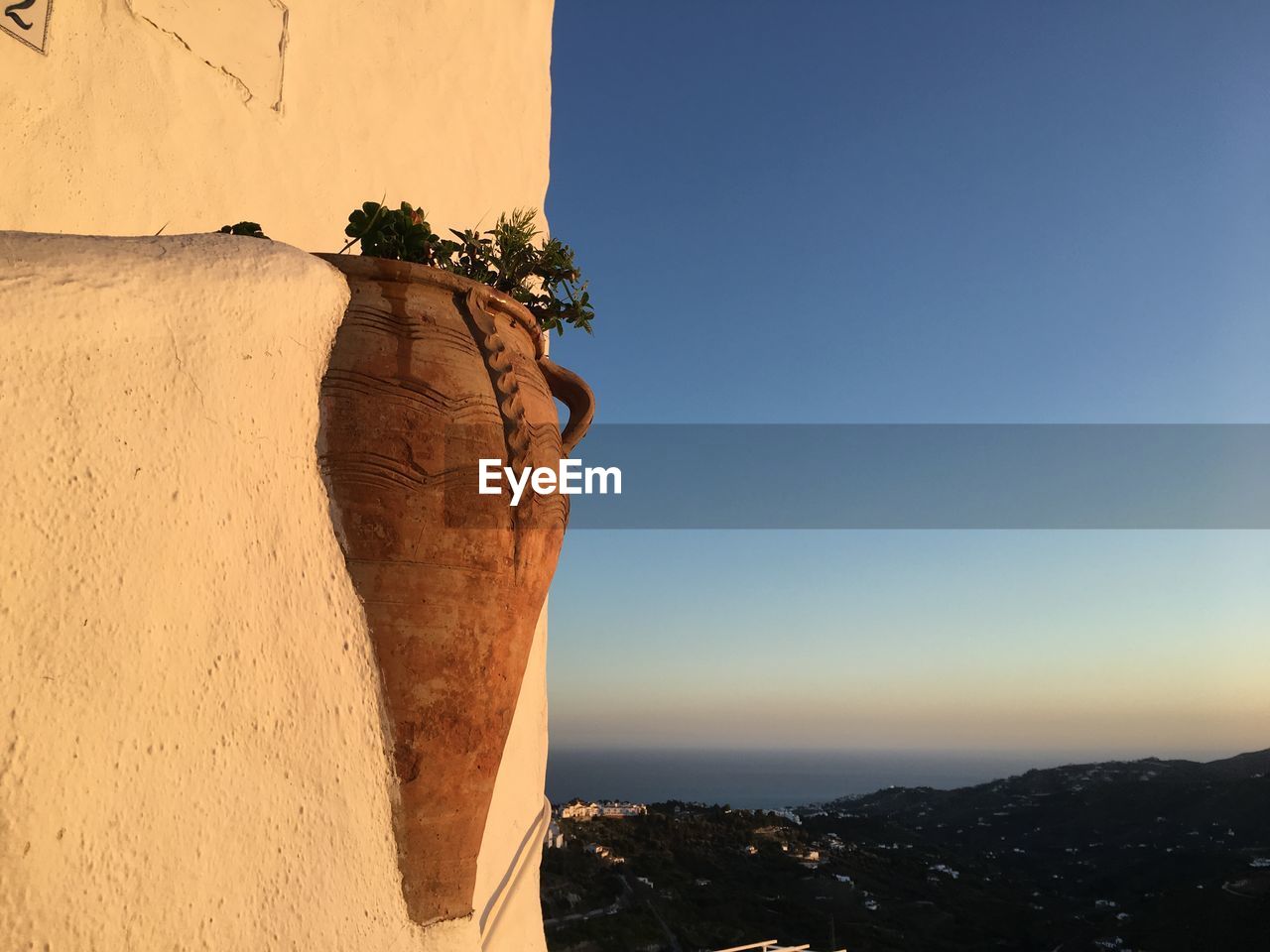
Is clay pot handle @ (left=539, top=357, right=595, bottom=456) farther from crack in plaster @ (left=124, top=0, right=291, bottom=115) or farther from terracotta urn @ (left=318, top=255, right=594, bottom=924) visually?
crack in plaster @ (left=124, top=0, right=291, bottom=115)

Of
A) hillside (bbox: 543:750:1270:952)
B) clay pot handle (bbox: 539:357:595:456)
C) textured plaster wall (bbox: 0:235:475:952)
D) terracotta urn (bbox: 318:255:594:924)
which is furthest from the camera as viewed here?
hillside (bbox: 543:750:1270:952)

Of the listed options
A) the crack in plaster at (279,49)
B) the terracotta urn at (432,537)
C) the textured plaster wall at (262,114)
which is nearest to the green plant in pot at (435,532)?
the terracotta urn at (432,537)

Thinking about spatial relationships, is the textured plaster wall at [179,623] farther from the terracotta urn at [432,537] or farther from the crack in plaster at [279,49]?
the crack in plaster at [279,49]

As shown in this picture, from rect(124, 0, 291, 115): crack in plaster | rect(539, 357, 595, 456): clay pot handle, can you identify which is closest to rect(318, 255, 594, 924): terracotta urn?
rect(539, 357, 595, 456): clay pot handle

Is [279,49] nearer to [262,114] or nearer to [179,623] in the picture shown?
[262,114]

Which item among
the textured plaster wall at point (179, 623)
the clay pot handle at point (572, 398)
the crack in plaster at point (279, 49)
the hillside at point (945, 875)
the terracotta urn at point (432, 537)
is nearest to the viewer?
the textured plaster wall at point (179, 623)

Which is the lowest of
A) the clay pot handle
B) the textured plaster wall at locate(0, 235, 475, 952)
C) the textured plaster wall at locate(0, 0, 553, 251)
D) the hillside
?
the hillside
